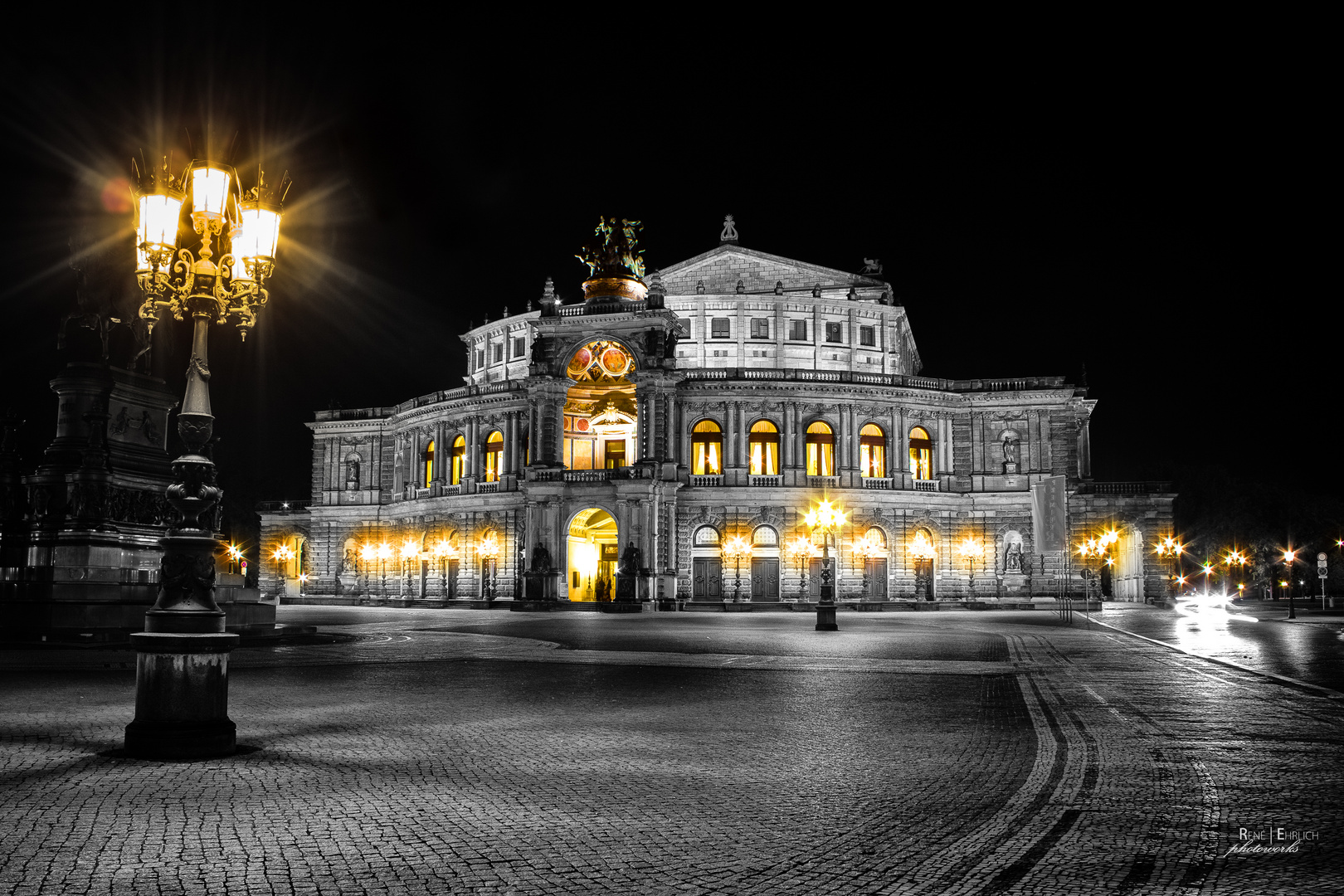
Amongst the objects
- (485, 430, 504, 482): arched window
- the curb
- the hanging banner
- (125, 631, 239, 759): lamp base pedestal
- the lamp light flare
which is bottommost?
the curb

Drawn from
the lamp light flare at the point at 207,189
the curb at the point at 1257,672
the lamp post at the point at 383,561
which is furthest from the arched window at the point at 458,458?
the lamp light flare at the point at 207,189

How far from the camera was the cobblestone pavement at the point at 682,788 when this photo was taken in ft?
19.1

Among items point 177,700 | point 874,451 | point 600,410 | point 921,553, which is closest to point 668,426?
point 600,410

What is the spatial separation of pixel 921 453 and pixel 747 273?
19.8 m

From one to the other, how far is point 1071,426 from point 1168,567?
32.6 feet

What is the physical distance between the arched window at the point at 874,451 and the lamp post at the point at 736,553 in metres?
8.68

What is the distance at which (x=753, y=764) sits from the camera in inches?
358

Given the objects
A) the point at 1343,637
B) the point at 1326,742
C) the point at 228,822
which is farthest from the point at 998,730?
the point at 1343,637

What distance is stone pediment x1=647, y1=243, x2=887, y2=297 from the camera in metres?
76.4

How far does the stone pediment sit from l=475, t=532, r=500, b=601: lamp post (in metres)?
22.9

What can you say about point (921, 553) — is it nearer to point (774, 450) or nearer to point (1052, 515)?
point (774, 450)

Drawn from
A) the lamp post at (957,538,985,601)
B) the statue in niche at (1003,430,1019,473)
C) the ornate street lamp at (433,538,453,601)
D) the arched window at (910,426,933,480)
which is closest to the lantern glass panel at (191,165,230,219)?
the arched window at (910,426,933,480)

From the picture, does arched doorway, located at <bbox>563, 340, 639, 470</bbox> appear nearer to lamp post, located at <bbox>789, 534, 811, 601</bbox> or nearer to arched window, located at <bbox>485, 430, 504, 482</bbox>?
arched window, located at <bbox>485, 430, 504, 482</bbox>

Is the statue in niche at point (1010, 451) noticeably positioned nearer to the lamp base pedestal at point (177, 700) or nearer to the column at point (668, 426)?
the column at point (668, 426)
